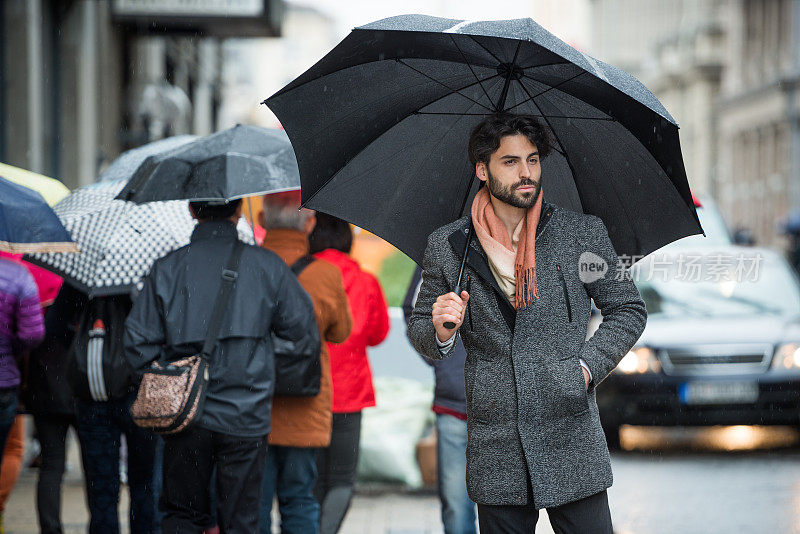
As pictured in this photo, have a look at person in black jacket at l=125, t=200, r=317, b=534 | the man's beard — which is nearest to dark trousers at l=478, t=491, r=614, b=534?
the man's beard

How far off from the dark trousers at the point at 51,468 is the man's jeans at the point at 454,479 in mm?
1964

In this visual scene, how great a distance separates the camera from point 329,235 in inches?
231

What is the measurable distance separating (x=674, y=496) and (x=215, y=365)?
14.9ft

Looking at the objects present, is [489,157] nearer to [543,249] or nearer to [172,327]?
[543,249]

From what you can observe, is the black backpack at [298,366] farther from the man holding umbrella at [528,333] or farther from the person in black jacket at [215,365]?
the man holding umbrella at [528,333]

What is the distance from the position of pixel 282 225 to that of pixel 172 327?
1.13 m

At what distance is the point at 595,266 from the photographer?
12.5ft

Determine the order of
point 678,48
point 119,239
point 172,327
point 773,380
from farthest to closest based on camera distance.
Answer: point 678,48
point 773,380
point 119,239
point 172,327

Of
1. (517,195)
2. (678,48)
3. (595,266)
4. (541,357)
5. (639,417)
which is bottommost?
(639,417)

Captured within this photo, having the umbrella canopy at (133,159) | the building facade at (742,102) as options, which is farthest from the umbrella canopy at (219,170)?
the building facade at (742,102)

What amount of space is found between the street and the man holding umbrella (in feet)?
11.8

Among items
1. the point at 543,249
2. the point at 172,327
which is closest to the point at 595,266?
the point at 543,249

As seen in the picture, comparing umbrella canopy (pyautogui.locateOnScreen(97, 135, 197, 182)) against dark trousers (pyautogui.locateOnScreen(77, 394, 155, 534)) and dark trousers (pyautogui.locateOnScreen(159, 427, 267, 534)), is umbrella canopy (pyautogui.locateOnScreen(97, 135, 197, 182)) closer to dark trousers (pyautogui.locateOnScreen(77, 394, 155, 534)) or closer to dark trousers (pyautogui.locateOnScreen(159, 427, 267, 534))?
dark trousers (pyautogui.locateOnScreen(77, 394, 155, 534))

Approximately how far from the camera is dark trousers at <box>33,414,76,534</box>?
20.3 feet
